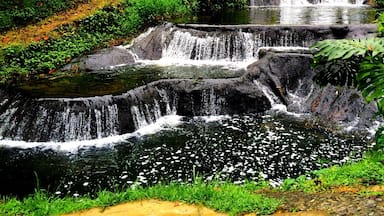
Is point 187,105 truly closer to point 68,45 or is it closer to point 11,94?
point 11,94

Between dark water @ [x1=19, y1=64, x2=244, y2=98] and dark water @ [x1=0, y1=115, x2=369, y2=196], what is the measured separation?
215 cm

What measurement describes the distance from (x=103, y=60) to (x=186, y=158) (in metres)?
6.95

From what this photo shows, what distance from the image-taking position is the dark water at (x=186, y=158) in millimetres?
8398

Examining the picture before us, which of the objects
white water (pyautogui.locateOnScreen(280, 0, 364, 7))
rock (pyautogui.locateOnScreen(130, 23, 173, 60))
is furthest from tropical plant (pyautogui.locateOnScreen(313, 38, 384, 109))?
white water (pyautogui.locateOnScreen(280, 0, 364, 7))

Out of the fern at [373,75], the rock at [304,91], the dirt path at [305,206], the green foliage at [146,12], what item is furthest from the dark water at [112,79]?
the fern at [373,75]

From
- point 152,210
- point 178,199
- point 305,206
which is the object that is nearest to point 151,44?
point 178,199

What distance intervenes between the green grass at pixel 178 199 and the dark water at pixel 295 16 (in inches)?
535

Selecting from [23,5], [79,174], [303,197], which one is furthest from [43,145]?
[23,5]

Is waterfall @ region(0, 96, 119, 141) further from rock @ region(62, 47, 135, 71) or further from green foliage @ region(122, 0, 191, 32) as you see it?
green foliage @ region(122, 0, 191, 32)

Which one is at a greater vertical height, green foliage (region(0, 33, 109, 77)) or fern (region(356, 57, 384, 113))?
fern (region(356, 57, 384, 113))

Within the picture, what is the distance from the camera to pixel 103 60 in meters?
15.2

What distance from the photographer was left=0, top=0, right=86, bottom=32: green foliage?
15.5m

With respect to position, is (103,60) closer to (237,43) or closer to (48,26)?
(48,26)

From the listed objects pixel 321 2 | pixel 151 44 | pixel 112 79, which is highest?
pixel 321 2
